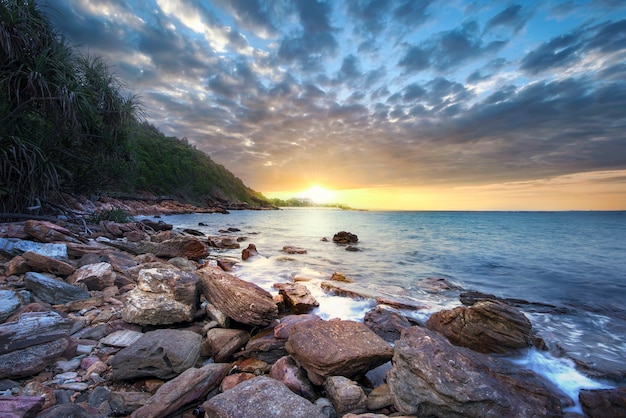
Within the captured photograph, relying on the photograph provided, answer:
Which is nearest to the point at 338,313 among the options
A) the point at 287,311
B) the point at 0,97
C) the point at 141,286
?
the point at 287,311

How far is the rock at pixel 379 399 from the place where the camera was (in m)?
3.15

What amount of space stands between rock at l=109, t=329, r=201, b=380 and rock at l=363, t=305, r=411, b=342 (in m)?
3.30

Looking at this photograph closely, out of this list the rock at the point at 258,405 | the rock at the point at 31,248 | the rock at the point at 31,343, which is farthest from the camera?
Result: the rock at the point at 31,248

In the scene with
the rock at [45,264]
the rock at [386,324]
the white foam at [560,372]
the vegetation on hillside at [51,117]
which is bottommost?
the white foam at [560,372]

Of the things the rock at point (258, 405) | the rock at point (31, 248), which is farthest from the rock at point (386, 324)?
the rock at point (31, 248)

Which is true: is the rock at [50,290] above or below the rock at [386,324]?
above

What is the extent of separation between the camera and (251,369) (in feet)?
12.4

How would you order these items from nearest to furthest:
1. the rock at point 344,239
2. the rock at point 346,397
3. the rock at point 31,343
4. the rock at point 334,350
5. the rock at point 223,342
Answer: the rock at point 31,343 < the rock at point 346,397 < the rock at point 334,350 < the rock at point 223,342 < the rock at point 344,239

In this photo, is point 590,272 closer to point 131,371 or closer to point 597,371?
point 597,371

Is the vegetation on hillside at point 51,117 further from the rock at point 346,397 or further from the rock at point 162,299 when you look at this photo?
the rock at point 346,397

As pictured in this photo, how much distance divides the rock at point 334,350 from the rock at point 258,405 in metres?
0.78

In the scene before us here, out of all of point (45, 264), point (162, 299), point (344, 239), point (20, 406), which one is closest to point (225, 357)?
point (162, 299)

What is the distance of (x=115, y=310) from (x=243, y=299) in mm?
2073

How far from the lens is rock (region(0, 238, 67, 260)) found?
5816mm
